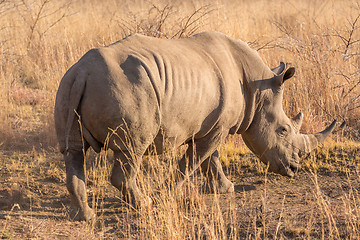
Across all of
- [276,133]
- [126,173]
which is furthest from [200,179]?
→ [126,173]

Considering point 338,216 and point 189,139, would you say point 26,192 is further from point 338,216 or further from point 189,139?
point 338,216

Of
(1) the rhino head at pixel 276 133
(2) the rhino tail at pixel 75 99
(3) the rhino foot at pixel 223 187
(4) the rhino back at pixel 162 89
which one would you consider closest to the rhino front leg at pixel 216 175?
(3) the rhino foot at pixel 223 187

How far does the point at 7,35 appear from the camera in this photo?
36.2 ft

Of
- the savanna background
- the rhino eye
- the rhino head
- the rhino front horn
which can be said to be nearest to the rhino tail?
the savanna background

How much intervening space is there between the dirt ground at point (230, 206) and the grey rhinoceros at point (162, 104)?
→ 0.95ft

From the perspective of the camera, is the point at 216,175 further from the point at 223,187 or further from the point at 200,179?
the point at 200,179

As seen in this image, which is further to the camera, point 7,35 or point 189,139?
point 7,35

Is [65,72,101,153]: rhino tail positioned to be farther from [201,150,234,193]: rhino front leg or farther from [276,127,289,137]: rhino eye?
[276,127,289,137]: rhino eye

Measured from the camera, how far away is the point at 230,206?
421cm

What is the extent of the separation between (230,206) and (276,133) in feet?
5.48

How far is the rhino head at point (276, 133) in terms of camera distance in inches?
217

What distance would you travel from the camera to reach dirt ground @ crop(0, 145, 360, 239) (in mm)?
4223

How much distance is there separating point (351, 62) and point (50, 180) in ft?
17.2

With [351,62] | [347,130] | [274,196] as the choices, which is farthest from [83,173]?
[351,62]
